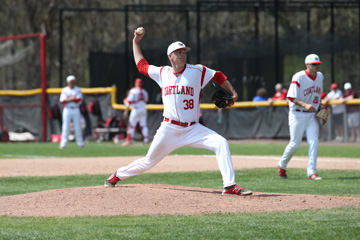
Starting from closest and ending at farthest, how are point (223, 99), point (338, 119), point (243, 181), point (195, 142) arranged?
point (195, 142), point (223, 99), point (243, 181), point (338, 119)

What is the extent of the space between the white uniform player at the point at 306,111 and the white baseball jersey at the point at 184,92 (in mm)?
3261

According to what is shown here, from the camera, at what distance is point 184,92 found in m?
8.52

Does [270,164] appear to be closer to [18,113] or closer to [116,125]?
[116,125]

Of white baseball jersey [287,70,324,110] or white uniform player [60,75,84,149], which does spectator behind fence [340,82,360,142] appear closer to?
white uniform player [60,75,84,149]

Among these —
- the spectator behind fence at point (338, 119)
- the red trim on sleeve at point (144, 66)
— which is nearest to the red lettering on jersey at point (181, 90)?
the red trim on sleeve at point (144, 66)

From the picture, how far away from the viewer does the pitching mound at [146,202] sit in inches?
301

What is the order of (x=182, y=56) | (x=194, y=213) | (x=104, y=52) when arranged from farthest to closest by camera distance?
(x=104, y=52), (x=182, y=56), (x=194, y=213)

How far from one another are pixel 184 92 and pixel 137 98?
45.5 feet

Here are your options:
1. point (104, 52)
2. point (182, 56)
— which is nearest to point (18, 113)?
point (104, 52)

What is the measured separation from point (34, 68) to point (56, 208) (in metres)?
32.5

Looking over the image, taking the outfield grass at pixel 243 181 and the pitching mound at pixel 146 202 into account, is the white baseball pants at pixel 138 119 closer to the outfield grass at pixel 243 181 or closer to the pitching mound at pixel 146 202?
the outfield grass at pixel 243 181

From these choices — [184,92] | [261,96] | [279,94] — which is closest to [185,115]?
[184,92]

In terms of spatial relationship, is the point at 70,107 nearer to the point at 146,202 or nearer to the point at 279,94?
the point at 279,94

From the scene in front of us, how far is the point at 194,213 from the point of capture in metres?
7.46
